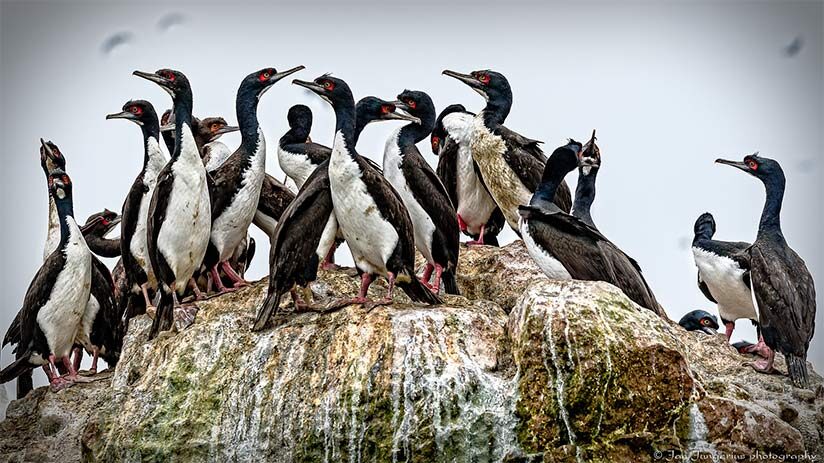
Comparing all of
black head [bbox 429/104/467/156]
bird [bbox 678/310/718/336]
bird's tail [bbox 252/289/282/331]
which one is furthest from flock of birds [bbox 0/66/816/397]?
bird [bbox 678/310/718/336]

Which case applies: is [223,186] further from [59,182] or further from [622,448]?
[622,448]

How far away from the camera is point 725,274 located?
1389cm

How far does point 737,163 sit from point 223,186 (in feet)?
20.5

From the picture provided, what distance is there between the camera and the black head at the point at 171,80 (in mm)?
13375

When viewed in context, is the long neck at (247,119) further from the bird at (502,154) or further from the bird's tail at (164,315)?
the bird at (502,154)

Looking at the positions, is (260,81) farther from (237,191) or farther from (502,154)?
(502,154)

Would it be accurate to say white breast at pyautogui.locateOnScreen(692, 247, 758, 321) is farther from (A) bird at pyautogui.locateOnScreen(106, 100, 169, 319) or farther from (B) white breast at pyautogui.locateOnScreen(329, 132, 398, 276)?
(A) bird at pyautogui.locateOnScreen(106, 100, 169, 319)

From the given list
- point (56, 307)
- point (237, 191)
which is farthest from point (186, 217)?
point (56, 307)

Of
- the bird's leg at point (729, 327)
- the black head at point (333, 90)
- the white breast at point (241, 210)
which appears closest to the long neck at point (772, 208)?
the bird's leg at point (729, 327)

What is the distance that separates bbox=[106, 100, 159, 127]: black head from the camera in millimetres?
13805

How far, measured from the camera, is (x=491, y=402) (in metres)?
10.3

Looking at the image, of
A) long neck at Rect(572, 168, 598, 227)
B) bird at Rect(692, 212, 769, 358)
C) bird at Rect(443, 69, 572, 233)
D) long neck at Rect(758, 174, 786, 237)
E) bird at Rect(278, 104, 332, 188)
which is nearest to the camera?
long neck at Rect(572, 168, 598, 227)

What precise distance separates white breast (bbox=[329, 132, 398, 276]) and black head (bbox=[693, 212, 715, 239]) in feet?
15.5

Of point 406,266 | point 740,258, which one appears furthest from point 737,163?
point 406,266
